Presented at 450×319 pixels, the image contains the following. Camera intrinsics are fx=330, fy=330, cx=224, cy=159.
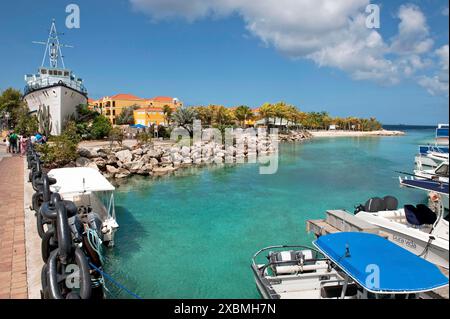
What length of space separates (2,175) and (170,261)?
10.6m

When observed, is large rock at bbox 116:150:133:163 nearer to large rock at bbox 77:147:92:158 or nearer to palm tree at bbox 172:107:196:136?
large rock at bbox 77:147:92:158

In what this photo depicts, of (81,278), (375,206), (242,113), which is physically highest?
(242,113)

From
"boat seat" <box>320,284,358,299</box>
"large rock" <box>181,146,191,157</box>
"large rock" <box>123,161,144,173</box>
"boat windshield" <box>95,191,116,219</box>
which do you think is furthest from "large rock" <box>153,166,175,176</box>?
"boat seat" <box>320,284,358,299</box>

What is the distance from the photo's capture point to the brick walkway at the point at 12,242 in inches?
222

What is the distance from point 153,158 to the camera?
3041 cm

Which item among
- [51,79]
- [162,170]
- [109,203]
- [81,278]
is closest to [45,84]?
[51,79]

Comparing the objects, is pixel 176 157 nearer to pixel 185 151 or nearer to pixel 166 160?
pixel 166 160

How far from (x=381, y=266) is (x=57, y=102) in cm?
4224

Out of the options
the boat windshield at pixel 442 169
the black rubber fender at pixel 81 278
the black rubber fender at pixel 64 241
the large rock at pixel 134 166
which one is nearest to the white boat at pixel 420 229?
the boat windshield at pixel 442 169

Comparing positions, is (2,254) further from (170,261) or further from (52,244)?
(170,261)

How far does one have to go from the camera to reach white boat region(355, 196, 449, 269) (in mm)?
8781

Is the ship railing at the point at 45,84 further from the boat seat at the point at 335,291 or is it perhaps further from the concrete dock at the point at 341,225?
the boat seat at the point at 335,291

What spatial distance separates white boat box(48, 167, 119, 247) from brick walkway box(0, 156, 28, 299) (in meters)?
1.37

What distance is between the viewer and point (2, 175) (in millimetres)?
16094
